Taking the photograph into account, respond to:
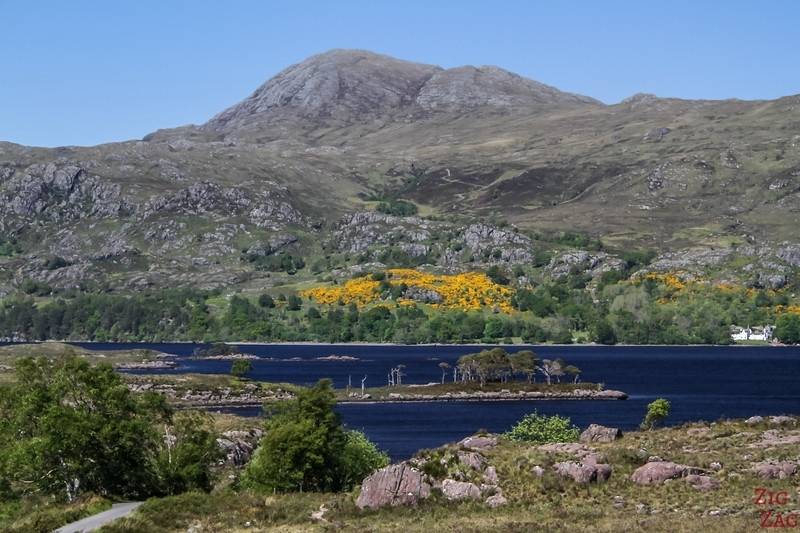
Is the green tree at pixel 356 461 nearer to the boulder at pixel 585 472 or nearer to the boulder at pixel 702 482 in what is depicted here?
the boulder at pixel 585 472

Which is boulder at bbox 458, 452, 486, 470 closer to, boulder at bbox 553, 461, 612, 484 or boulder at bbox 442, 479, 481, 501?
boulder at bbox 442, 479, 481, 501

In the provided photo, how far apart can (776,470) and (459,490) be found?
17.0 meters

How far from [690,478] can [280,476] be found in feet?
89.4

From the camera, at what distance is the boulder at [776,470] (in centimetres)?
5941

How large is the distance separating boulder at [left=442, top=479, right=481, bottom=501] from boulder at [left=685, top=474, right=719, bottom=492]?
37.0 ft

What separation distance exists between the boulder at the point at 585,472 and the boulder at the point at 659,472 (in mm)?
1565

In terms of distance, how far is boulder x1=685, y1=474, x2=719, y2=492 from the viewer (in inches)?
2299

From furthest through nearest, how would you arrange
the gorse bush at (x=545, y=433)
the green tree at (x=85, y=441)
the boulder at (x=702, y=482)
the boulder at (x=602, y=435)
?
the gorse bush at (x=545, y=433) → the boulder at (x=602, y=435) → the green tree at (x=85, y=441) → the boulder at (x=702, y=482)

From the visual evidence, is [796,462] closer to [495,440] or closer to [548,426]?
[495,440]

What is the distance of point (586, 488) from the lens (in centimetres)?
6038

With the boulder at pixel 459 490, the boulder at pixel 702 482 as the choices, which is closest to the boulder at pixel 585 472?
the boulder at pixel 702 482

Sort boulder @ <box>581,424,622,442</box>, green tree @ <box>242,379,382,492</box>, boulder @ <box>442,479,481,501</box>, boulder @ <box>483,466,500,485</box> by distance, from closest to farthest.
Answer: boulder @ <box>442,479,481,501</box>
boulder @ <box>483,466,500,485</box>
green tree @ <box>242,379,382,492</box>
boulder @ <box>581,424,622,442</box>

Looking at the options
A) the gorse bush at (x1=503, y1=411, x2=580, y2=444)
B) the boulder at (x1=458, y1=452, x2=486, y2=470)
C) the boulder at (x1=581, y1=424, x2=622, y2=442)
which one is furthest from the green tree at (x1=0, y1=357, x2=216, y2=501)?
the gorse bush at (x1=503, y1=411, x2=580, y2=444)

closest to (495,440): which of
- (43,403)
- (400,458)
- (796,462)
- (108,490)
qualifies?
(796,462)
